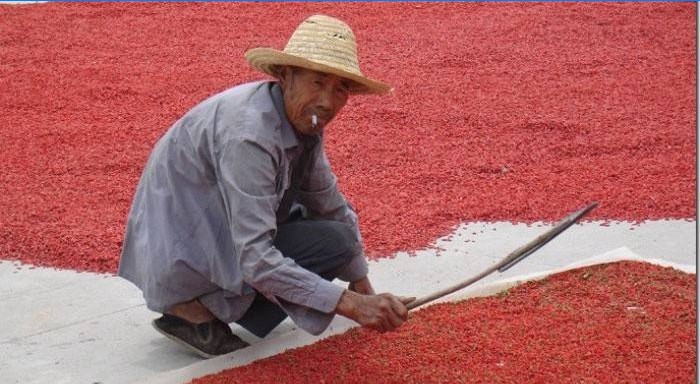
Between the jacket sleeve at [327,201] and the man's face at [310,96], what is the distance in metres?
0.36

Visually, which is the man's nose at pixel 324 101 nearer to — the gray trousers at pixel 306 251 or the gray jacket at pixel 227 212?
the gray jacket at pixel 227 212

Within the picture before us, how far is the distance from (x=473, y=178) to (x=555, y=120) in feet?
4.24

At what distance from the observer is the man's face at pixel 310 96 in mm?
3469

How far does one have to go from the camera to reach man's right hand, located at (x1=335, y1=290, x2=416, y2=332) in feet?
10.8

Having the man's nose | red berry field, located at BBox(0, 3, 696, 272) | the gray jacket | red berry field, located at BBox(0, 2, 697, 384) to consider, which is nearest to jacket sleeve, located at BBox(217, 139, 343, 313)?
the gray jacket

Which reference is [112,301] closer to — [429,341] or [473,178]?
[429,341]

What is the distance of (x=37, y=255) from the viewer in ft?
16.1

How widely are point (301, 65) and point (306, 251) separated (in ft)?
2.29

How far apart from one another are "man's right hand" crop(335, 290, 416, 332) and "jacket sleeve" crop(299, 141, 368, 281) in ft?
2.03

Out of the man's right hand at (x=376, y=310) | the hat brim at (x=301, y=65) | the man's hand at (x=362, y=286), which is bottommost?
the man's hand at (x=362, y=286)

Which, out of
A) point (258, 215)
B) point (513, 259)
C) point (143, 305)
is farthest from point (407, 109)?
point (258, 215)

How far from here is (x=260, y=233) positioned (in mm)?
3365

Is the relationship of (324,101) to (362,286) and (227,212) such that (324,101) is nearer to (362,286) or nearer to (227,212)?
(227,212)

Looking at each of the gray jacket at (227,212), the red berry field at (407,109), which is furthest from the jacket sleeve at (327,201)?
the red berry field at (407,109)
